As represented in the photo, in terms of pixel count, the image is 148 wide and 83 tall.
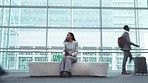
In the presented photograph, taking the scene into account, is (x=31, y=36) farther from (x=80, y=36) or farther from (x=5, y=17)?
(x=80, y=36)

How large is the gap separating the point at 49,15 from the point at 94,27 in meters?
1.57

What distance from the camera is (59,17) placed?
8664 mm

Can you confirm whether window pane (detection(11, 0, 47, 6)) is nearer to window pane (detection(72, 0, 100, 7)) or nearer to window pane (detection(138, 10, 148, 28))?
window pane (detection(72, 0, 100, 7))

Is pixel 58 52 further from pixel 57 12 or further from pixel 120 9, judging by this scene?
pixel 120 9

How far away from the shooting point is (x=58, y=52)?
8.02m

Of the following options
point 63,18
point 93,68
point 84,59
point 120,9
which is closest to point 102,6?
point 120,9

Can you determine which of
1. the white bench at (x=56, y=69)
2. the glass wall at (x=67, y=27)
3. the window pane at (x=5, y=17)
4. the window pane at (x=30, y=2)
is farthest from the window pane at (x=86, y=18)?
the white bench at (x=56, y=69)

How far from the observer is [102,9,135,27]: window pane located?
8.77 meters

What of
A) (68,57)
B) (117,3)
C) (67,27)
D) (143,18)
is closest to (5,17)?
(67,27)

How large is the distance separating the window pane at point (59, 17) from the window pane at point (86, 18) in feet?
0.79

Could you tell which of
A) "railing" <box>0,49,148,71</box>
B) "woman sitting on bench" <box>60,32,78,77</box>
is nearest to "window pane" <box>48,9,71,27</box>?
"railing" <box>0,49,148,71</box>

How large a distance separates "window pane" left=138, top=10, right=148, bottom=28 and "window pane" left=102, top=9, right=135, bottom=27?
0.24 m

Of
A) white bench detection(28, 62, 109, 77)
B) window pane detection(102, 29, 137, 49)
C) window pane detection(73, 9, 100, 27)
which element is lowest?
white bench detection(28, 62, 109, 77)

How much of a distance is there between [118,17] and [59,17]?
2.04 m
